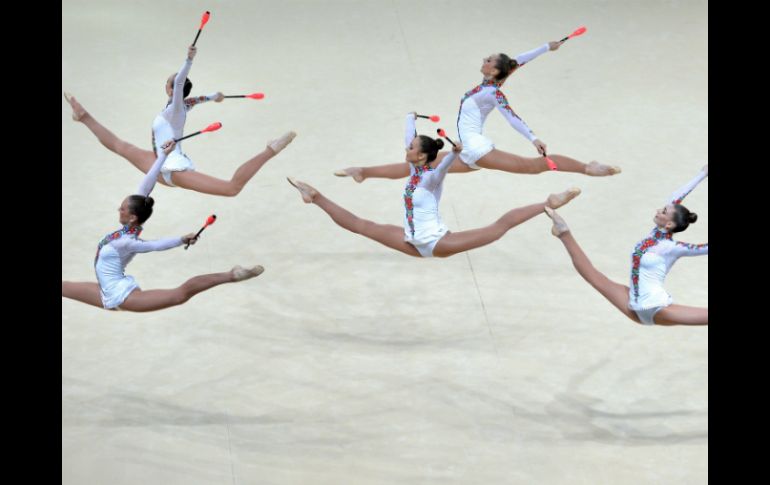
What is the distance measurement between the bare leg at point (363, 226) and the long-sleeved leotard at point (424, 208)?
0.08 m

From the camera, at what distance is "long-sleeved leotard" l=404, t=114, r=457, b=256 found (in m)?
7.88

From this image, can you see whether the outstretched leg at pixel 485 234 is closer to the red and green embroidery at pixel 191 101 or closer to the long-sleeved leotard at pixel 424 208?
the long-sleeved leotard at pixel 424 208

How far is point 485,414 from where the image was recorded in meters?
8.03

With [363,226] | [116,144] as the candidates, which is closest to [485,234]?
[363,226]

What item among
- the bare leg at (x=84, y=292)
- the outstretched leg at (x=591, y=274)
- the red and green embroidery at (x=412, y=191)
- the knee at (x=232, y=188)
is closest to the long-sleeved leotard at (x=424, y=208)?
the red and green embroidery at (x=412, y=191)

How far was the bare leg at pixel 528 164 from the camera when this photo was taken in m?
8.50

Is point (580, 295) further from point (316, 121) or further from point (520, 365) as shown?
point (316, 121)

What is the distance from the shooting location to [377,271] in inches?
375

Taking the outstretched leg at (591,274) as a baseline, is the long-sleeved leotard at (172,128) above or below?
above

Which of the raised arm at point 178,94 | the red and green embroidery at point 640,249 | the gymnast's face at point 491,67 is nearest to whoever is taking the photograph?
the red and green embroidery at point 640,249

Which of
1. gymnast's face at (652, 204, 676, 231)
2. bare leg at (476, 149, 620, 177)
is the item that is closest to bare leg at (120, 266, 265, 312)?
bare leg at (476, 149, 620, 177)

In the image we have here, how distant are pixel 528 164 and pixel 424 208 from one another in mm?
1103

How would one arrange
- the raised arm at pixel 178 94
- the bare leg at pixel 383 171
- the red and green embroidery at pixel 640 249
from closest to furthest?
the red and green embroidery at pixel 640 249 < the raised arm at pixel 178 94 < the bare leg at pixel 383 171

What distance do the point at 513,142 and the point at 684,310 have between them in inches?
158
